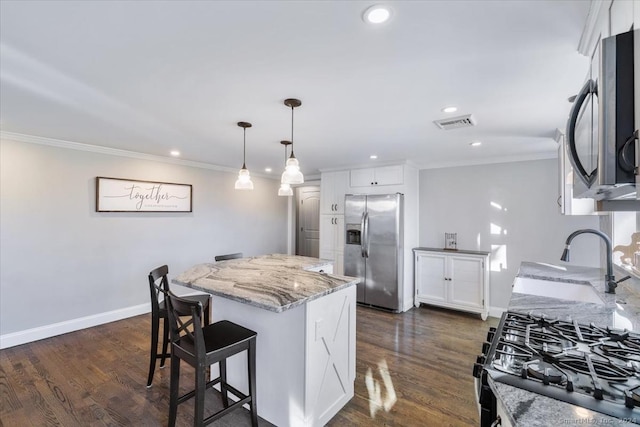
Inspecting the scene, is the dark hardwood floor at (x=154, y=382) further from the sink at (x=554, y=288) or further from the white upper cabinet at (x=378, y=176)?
the white upper cabinet at (x=378, y=176)

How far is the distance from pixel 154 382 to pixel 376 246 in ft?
10.7

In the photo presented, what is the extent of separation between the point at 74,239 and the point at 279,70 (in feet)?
11.5

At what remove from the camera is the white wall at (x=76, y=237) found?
3207mm

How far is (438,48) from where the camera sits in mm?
1566

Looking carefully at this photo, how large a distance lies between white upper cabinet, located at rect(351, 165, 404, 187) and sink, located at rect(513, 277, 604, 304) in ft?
8.14

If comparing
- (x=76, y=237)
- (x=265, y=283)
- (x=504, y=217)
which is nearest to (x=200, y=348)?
(x=265, y=283)

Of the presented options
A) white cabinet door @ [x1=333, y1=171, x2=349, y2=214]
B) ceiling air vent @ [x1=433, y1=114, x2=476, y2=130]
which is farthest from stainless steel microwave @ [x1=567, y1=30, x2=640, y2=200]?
white cabinet door @ [x1=333, y1=171, x2=349, y2=214]

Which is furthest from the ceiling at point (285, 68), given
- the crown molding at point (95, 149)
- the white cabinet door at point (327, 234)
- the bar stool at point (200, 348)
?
the white cabinet door at point (327, 234)

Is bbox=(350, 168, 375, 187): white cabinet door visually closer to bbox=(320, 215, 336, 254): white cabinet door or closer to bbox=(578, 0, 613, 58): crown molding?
bbox=(320, 215, 336, 254): white cabinet door

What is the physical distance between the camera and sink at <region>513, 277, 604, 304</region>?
2.06 m

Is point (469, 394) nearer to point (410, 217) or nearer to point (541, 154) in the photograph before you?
point (410, 217)

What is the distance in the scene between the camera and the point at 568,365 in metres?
0.90

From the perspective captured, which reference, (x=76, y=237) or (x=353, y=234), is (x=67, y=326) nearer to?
(x=76, y=237)

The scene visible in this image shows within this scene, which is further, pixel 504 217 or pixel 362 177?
pixel 362 177
